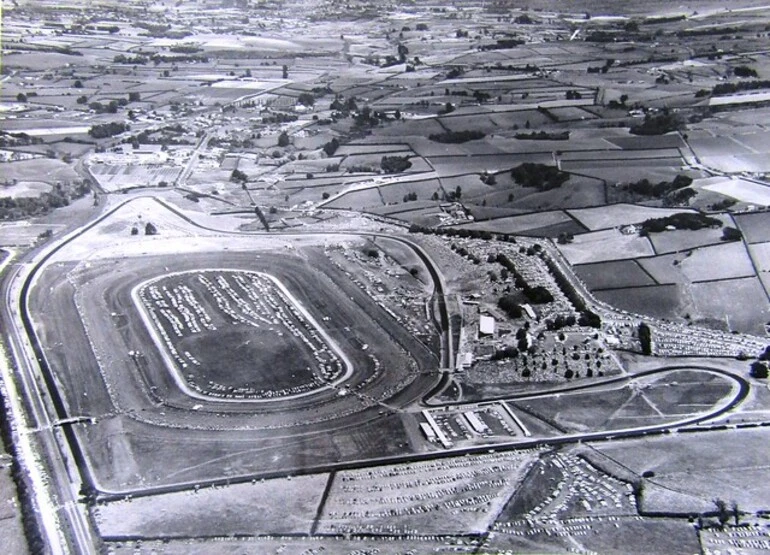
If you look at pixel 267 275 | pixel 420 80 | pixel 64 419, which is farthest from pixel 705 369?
pixel 420 80

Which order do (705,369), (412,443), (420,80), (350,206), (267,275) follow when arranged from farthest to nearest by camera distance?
(420,80) < (350,206) < (267,275) < (705,369) < (412,443)

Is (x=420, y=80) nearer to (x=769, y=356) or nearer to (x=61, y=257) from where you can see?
(x=61, y=257)

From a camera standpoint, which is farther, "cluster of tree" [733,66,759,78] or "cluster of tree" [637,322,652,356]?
"cluster of tree" [733,66,759,78]

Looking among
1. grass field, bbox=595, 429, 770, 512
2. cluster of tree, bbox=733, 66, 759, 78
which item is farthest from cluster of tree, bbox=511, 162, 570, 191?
cluster of tree, bbox=733, 66, 759, 78

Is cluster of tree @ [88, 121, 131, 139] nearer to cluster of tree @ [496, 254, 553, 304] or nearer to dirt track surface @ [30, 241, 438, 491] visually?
dirt track surface @ [30, 241, 438, 491]

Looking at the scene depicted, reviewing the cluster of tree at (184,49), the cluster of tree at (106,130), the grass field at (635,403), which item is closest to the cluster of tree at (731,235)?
the grass field at (635,403)

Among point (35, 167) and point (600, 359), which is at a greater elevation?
point (35, 167)

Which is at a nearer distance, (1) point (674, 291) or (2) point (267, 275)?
(1) point (674, 291)
